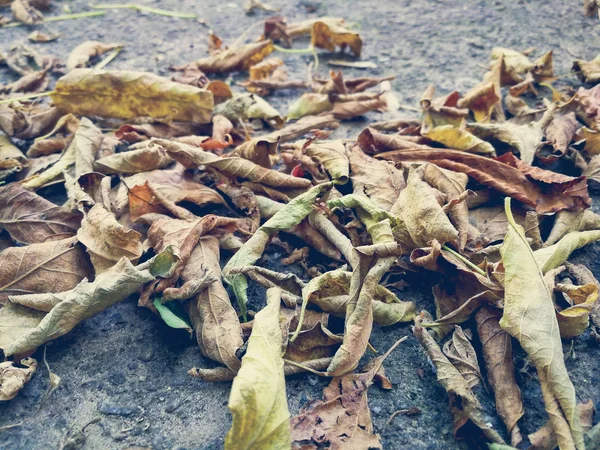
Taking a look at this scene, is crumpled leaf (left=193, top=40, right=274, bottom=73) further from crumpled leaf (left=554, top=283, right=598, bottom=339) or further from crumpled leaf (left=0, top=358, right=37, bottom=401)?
crumpled leaf (left=554, top=283, right=598, bottom=339)

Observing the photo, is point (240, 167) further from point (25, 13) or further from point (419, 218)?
point (25, 13)

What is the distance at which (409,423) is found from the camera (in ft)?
4.18

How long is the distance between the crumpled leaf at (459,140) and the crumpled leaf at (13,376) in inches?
61.2

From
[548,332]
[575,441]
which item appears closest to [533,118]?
[548,332]

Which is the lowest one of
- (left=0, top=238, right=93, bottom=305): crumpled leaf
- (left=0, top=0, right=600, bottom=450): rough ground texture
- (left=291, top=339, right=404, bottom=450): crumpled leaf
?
(left=0, top=0, right=600, bottom=450): rough ground texture

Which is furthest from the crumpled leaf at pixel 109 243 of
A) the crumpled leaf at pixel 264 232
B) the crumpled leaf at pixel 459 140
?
the crumpled leaf at pixel 459 140

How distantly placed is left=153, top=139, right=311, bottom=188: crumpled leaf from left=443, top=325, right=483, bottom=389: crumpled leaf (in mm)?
706

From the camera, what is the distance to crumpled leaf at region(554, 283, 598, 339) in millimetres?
1336

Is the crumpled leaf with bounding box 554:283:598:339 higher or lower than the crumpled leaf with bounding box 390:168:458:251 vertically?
lower

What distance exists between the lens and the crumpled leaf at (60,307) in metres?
1.36

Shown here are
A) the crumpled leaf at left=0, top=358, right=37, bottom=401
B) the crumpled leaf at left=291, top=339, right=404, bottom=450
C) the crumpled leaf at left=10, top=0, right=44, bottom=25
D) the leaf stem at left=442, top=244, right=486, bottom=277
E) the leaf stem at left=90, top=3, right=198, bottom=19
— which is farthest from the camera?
the leaf stem at left=90, top=3, right=198, bottom=19

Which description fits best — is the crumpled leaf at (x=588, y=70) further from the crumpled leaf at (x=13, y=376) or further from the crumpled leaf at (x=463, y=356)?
the crumpled leaf at (x=13, y=376)

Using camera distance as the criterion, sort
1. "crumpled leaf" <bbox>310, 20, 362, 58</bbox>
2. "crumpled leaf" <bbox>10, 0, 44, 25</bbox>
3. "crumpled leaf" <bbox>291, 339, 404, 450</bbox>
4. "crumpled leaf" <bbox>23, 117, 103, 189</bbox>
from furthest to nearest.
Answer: "crumpled leaf" <bbox>10, 0, 44, 25</bbox>
"crumpled leaf" <bbox>310, 20, 362, 58</bbox>
"crumpled leaf" <bbox>23, 117, 103, 189</bbox>
"crumpled leaf" <bbox>291, 339, 404, 450</bbox>

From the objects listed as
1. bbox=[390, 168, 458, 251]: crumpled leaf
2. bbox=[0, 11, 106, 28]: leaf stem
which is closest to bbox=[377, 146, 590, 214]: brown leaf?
bbox=[390, 168, 458, 251]: crumpled leaf
